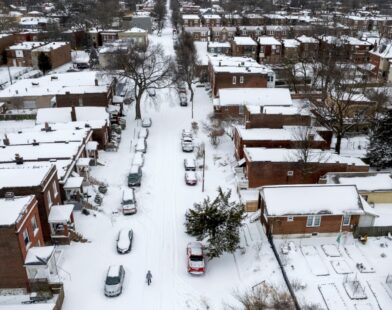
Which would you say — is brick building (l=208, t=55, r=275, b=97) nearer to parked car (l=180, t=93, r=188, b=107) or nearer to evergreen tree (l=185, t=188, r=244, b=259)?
parked car (l=180, t=93, r=188, b=107)

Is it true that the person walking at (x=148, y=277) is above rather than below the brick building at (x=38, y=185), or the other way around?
below

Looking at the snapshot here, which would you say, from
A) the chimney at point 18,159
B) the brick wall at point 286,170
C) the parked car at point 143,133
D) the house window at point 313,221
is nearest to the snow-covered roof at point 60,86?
the parked car at point 143,133

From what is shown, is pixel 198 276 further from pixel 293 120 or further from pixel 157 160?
pixel 293 120

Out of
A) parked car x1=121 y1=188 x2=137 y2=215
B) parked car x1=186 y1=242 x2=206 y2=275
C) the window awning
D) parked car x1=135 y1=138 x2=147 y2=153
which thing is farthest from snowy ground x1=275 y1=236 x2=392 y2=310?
parked car x1=135 y1=138 x2=147 y2=153

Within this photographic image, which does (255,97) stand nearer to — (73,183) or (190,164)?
(190,164)

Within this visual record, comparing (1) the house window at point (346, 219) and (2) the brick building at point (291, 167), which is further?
(2) the brick building at point (291, 167)

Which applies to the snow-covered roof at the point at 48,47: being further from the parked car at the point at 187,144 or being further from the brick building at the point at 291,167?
the brick building at the point at 291,167

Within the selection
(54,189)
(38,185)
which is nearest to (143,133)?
(54,189)
